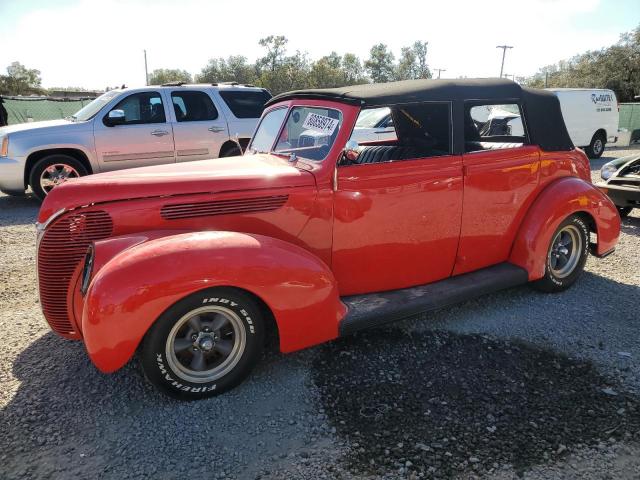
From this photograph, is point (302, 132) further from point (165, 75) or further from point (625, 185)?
point (165, 75)

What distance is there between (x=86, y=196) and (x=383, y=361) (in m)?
2.18

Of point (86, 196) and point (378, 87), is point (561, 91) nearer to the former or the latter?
point (378, 87)

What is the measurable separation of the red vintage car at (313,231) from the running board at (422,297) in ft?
0.05

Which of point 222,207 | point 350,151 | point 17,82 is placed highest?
point 17,82

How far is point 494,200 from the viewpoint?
3764mm

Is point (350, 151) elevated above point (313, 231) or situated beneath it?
elevated above

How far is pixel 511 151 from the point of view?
12.5ft

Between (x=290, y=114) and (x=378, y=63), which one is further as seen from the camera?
(x=378, y=63)

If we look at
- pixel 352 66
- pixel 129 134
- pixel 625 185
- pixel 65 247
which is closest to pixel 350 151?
pixel 65 247

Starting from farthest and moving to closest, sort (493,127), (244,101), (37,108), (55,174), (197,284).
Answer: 1. (37,108)
2. (244,101)
3. (55,174)
4. (493,127)
5. (197,284)

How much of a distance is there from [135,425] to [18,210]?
6.58 metres

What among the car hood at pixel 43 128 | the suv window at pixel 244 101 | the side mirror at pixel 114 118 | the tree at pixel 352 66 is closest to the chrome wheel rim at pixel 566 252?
the suv window at pixel 244 101

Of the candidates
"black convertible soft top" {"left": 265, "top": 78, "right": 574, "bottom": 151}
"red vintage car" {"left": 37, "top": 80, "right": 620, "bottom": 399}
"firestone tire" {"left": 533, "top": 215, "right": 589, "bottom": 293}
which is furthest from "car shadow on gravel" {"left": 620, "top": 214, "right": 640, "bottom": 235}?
"black convertible soft top" {"left": 265, "top": 78, "right": 574, "bottom": 151}

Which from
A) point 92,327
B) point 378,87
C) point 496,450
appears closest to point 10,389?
point 92,327
